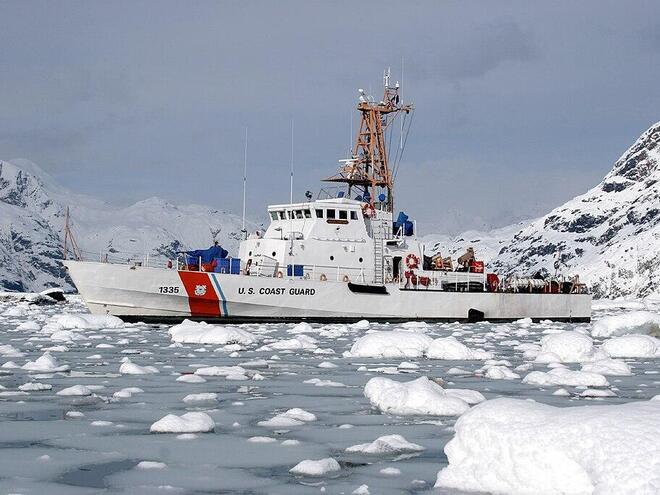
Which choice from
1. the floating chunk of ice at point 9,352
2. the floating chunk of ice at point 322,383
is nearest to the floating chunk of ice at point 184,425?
the floating chunk of ice at point 322,383

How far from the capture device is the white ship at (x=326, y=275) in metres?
30.0

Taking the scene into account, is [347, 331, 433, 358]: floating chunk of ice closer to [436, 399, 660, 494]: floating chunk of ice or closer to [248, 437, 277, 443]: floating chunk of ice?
[248, 437, 277, 443]: floating chunk of ice

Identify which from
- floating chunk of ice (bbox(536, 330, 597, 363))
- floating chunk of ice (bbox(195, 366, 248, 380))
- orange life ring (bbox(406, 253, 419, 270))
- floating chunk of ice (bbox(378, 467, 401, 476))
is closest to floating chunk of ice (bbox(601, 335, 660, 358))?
floating chunk of ice (bbox(536, 330, 597, 363))

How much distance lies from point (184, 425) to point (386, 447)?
212 centimetres

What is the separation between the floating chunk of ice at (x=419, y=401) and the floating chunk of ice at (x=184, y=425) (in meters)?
2.33

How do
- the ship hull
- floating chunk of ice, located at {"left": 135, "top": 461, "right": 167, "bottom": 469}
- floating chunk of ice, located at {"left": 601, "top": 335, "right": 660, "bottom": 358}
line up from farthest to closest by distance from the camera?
the ship hull → floating chunk of ice, located at {"left": 601, "top": 335, "right": 660, "bottom": 358} → floating chunk of ice, located at {"left": 135, "top": 461, "right": 167, "bottom": 469}

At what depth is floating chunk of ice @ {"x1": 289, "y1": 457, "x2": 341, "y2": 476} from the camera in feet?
20.9

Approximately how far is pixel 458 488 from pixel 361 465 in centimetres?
102

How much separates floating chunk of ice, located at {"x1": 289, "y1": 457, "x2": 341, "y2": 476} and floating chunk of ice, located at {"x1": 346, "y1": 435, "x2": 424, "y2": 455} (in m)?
0.66

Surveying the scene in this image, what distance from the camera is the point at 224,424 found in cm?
852

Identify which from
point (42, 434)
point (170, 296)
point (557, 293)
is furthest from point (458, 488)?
point (557, 293)

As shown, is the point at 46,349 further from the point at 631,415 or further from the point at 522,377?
the point at 631,415

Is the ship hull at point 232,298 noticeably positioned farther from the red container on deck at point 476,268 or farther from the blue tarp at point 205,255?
the red container on deck at point 476,268

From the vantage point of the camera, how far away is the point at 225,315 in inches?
1209
